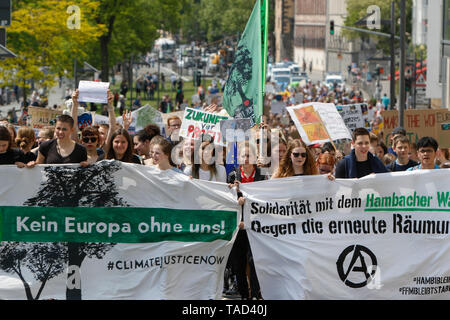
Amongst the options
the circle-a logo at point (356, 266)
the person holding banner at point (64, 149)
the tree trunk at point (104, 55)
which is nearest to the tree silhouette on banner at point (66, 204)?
the person holding banner at point (64, 149)

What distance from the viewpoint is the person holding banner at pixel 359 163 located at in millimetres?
9883

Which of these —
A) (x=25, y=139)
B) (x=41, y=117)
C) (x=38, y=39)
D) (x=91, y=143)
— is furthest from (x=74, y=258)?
(x=38, y=39)

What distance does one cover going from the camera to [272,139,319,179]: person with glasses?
9602mm

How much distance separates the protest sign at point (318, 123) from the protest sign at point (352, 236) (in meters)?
6.13

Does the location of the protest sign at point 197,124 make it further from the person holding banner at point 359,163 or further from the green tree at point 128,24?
the green tree at point 128,24

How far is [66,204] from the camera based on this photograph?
921cm

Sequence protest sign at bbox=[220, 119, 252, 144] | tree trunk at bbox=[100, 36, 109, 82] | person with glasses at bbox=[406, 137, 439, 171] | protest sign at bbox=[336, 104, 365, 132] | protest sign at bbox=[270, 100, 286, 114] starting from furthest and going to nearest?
tree trunk at bbox=[100, 36, 109, 82] < protest sign at bbox=[270, 100, 286, 114] < protest sign at bbox=[336, 104, 365, 132] < protest sign at bbox=[220, 119, 252, 144] < person with glasses at bbox=[406, 137, 439, 171]

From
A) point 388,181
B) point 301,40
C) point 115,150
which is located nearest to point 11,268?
point 115,150

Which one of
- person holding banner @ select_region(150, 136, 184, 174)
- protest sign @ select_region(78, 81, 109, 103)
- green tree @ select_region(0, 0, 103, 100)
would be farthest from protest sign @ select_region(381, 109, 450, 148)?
green tree @ select_region(0, 0, 103, 100)

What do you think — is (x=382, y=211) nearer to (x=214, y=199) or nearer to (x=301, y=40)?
(x=214, y=199)

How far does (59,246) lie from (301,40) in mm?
131322

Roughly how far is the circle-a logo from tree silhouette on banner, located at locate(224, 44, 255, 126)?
8.28 ft

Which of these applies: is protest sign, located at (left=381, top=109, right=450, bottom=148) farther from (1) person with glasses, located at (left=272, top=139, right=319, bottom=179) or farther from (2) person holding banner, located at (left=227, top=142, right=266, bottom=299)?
(1) person with glasses, located at (left=272, top=139, right=319, bottom=179)

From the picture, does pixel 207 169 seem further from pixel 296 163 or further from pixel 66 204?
pixel 66 204
